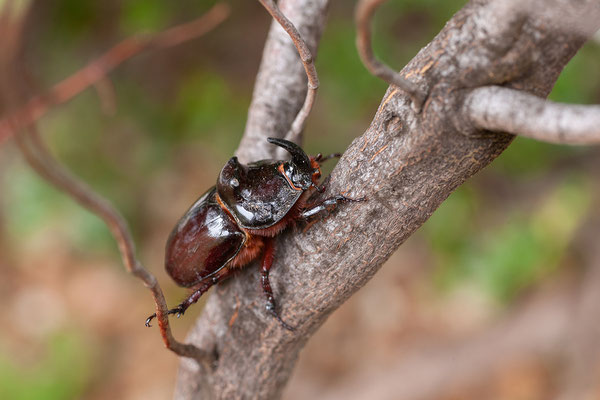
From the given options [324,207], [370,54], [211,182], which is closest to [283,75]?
[324,207]

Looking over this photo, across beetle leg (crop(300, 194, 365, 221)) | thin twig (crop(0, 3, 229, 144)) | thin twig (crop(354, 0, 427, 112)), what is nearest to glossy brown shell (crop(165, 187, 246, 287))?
beetle leg (crop(300, 194, 365, 221))

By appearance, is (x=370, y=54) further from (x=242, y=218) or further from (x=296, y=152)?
(x=242, y=218)

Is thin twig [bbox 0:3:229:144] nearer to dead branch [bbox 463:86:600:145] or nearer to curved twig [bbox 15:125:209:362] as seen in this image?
curved twig [bbox 15:125:209:362]

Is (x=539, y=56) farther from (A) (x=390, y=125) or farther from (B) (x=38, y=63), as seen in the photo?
(B) (x=38, y=63)

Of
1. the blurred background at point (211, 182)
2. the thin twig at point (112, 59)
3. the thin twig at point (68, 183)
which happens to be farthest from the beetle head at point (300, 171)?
the blurred background at point (211, 182)

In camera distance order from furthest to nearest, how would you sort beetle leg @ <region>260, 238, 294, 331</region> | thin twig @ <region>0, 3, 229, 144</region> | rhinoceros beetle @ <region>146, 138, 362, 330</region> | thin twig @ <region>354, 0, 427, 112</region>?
thin twig @ <region>0, 3, 229, 144</region> < rhinoceros beetle @ <region>146, 138, 362, 330</region> < beetle leg @ <region>260, 238, 294, 331</region> < thin twig @ <region>354, 0, 427, 112</region>

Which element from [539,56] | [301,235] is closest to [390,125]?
[539,56]
